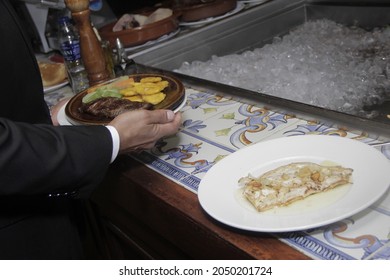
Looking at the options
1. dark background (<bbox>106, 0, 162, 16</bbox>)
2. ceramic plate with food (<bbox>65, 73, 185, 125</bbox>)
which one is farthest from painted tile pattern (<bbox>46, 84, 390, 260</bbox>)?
dark background (<bbox>106, 0, 162, 16</bbox>)

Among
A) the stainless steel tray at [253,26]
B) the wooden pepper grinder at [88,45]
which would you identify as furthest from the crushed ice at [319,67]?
the wooden pepper grinder at [88,45]

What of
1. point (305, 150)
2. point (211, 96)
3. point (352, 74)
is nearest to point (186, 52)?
point (211, 96)

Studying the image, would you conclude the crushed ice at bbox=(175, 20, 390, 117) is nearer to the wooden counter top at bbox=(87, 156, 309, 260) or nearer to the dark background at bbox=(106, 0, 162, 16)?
the wooden counter top at bbox=(87, 156, 309, 260)

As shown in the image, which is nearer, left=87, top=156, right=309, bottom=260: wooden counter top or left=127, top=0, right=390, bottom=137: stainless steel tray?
left=87, top=156, right=309, bottom=260: wooden counter top

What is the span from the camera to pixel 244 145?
1054 mm

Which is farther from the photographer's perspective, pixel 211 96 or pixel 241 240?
pixel 211 96

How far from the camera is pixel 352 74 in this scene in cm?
143

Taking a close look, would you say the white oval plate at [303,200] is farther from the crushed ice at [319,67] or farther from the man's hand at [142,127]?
the crushed ice at [319,67]

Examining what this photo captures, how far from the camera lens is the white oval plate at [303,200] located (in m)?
0.72

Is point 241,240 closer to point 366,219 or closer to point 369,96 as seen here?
point 366,219

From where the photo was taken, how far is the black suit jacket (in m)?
0.84

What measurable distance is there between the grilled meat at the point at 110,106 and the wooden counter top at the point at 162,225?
0.46 ft

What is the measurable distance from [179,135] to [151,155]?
4.2 inches

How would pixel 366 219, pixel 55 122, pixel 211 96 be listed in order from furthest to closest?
pixel 211 96, pixel 55 122, pixel 366 219
